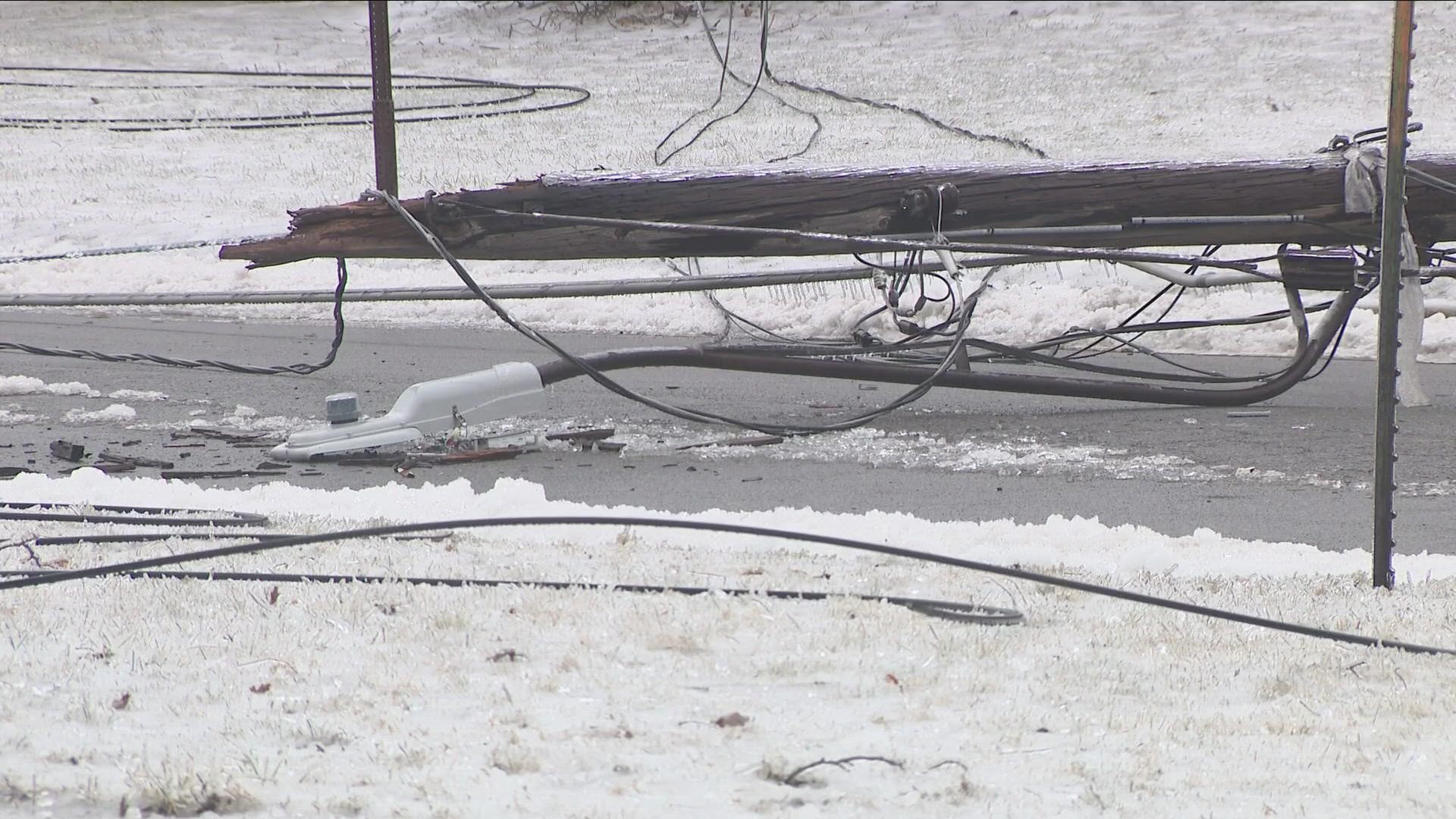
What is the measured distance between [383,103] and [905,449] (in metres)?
7.15

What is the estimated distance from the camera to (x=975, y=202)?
7414mm

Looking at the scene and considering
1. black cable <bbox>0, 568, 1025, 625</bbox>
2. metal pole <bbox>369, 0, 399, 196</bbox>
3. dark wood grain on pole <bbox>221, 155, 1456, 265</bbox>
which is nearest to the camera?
black cable <bbox>0, 568, 1025, 625</bbox>

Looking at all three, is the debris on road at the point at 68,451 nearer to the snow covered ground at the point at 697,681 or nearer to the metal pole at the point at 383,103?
the snow covered ground at the point at 697,681

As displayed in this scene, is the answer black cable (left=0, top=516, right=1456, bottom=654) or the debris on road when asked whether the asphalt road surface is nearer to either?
the debris on road

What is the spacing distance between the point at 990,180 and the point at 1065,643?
13.4 feet

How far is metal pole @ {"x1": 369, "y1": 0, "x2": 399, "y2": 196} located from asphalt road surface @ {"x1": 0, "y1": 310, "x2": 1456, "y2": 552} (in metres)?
3.31

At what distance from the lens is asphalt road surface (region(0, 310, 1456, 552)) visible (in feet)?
19.1

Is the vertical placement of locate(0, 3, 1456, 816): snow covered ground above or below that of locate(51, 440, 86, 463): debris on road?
below

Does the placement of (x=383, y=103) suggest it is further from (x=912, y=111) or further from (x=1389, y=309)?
(x=1389, y=309)

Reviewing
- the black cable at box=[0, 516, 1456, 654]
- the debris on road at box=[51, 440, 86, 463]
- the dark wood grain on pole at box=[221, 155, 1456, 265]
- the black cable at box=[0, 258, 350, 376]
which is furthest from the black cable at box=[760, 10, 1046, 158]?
the black cable at box=[0, 516, 1456, 654]

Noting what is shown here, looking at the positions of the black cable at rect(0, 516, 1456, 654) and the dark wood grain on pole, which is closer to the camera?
→ the black cable at rect(0, 516, 1456, 654)

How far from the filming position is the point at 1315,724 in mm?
3240

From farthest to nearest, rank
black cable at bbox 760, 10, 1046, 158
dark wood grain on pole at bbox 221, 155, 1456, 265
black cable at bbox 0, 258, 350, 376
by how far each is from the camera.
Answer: black cable at bbox 760, 10, 1046, 158 → black cable at bbox 0, 258, 350, 376 → dark wood grain on pole at bbox 221, 155, 1456, 265

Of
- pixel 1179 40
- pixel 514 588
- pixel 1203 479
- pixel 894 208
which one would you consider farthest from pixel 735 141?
pixel 514 588
